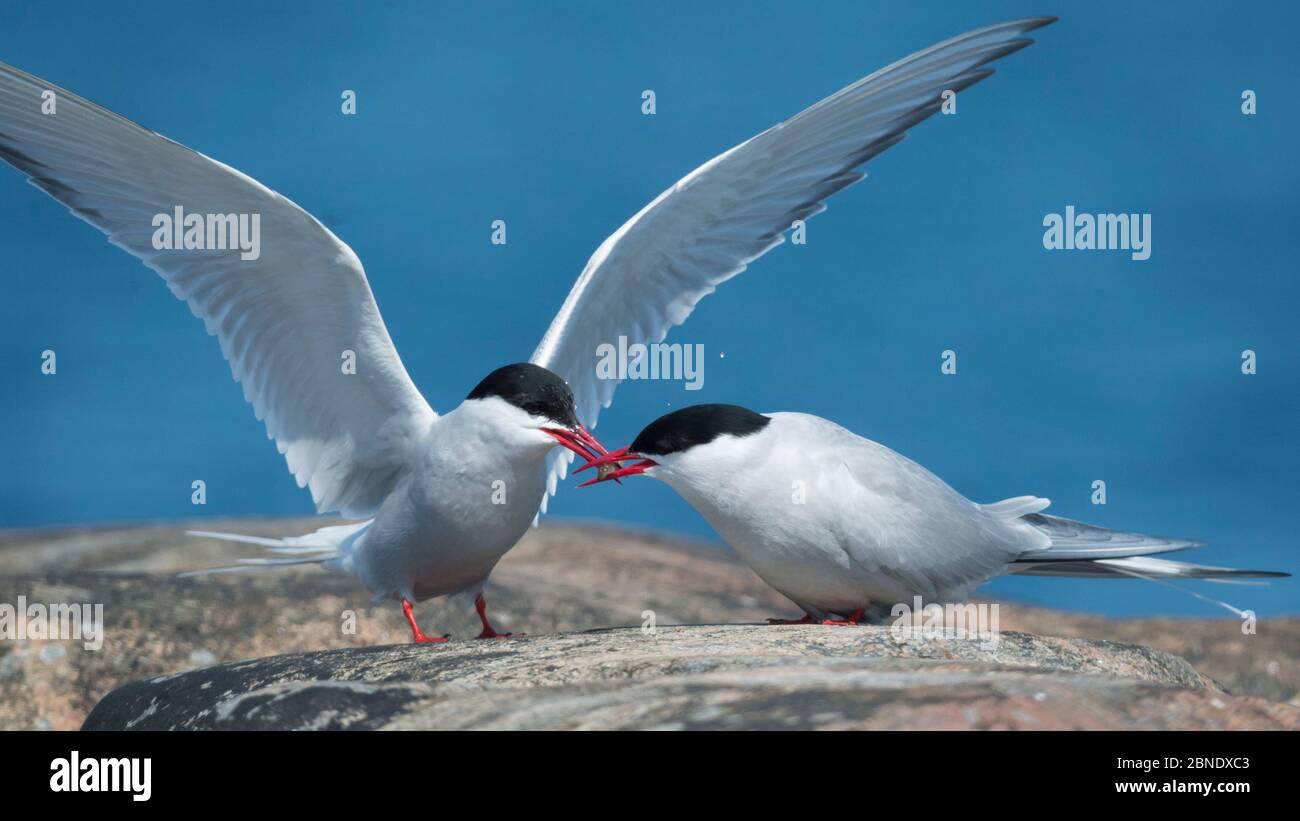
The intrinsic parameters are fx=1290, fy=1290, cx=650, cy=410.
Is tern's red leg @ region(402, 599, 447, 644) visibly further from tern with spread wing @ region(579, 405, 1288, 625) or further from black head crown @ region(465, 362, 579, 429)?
→ black head crown @ region(465, 362, 579, 429)

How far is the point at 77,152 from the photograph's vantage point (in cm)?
544

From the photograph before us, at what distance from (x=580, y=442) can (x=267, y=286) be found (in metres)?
1.72

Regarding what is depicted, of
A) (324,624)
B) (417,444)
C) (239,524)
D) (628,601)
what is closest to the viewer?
(417,444)

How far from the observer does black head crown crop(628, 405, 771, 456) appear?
193 inches

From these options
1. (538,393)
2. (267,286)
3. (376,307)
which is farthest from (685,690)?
(267,286)

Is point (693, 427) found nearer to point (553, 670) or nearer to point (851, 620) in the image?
point (851, 620)

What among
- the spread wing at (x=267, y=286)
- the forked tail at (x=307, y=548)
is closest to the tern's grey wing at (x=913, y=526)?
the spread wing at (x=267, y=286)

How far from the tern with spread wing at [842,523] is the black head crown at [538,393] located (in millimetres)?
294

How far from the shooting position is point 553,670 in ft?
12.9

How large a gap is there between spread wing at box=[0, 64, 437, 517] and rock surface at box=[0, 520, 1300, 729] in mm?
1315

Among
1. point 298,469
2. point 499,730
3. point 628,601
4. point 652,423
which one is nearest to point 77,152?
point 298,469

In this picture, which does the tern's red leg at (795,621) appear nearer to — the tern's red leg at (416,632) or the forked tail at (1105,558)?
the forked tail at (1105,558)
